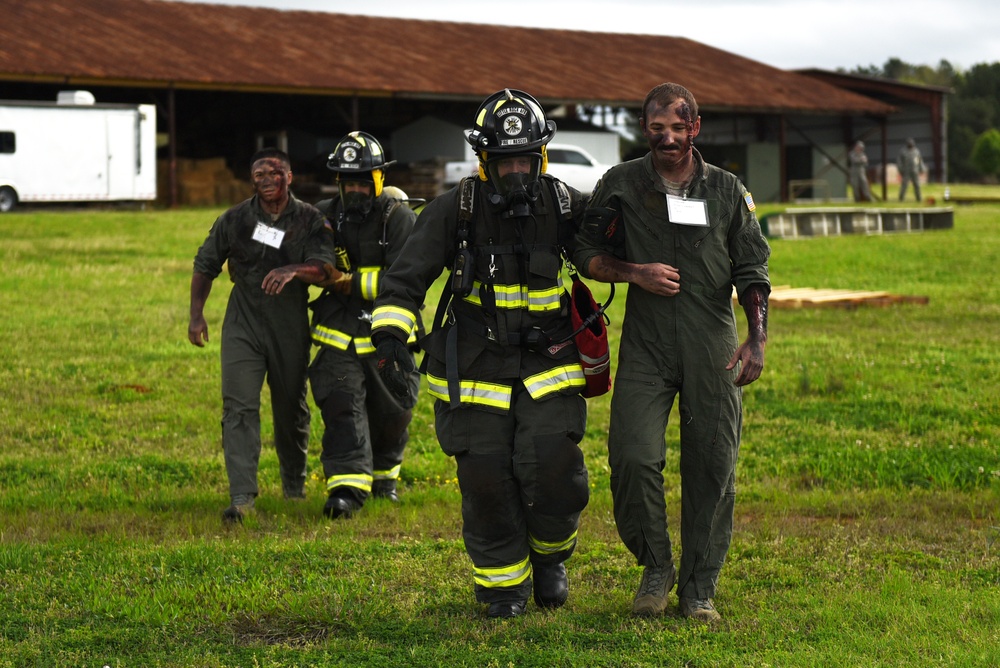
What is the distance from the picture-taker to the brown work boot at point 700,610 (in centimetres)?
517

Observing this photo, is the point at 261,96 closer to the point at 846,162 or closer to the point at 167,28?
the point at 167,28

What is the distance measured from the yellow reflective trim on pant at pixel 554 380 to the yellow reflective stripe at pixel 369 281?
238 cm

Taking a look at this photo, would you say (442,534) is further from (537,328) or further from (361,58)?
(361,58)

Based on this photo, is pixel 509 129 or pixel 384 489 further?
pixel 384 489

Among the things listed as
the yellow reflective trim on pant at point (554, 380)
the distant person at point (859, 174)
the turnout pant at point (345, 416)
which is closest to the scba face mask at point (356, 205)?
the turnout pant at point (345, 416)

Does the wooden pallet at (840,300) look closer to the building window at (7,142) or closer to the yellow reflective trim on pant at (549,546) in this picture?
the yellow reflective trim on pant at (549,546)

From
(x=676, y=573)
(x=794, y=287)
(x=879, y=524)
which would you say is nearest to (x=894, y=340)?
(x=794, y=287)

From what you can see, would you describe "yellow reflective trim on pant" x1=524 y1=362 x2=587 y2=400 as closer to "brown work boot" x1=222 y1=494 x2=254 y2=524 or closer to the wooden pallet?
"brown work boot" x1=222 y1=494 x2=254 y2=524

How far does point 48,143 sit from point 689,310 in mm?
23419

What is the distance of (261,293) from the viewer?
754cm

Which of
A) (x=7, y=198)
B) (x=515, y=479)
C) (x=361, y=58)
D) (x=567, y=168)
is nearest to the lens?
(x=515, y=479)

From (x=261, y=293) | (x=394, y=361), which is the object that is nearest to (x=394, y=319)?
(x=394, y=361)

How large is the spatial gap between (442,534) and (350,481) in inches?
30.1

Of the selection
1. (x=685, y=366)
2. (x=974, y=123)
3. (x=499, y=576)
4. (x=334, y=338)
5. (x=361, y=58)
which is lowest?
(x=499, y=576)
